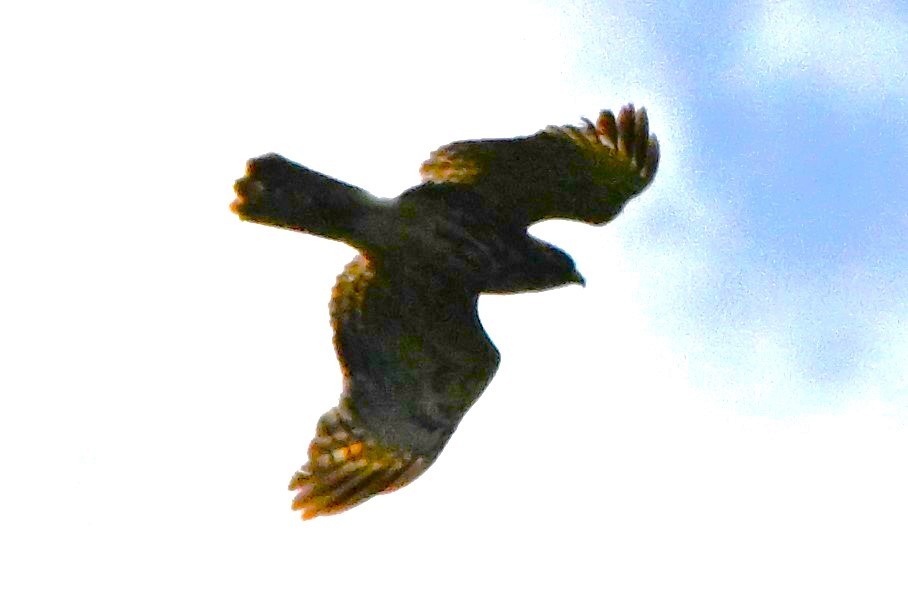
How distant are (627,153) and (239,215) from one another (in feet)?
8.65

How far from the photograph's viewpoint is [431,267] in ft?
27.1

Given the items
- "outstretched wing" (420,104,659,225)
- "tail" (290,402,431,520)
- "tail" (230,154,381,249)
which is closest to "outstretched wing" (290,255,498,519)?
"tail" (290,402,431,520)

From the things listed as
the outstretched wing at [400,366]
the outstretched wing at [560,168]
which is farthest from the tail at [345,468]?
the outstretched wing at [560,168]

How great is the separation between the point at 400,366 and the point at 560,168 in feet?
5.69

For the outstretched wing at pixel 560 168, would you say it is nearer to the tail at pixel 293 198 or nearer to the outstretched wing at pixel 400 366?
the tail at pixel 293 198

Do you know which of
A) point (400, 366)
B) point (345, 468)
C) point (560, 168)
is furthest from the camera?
point (400, 366)

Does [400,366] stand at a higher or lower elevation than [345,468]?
higher

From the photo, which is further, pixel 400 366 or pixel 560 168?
pixel 400 366

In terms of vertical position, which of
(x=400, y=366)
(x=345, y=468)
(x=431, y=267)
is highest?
(x=431, y=267)

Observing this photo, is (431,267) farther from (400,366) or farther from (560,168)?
(560,168)

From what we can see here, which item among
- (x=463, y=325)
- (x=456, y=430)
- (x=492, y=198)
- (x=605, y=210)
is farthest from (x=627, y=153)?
(x=456, y=430)

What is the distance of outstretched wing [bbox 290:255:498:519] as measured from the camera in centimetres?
835

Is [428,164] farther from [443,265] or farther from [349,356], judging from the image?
[349,356]

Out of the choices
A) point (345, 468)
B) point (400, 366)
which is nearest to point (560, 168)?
point (400, 366)
